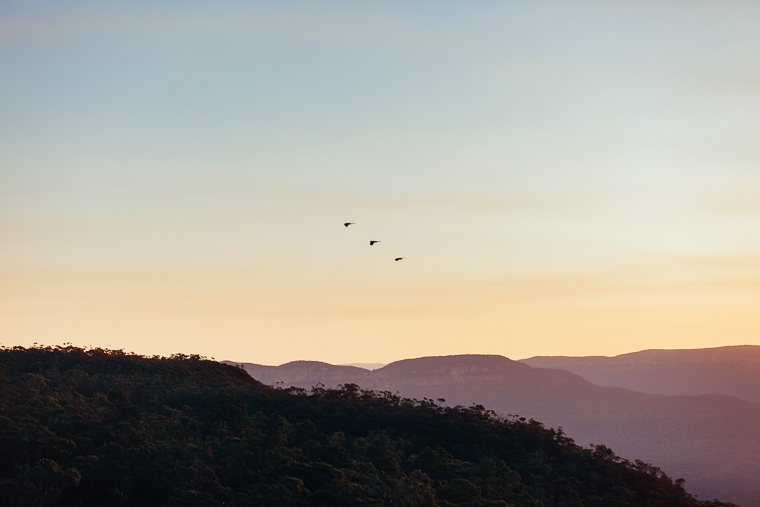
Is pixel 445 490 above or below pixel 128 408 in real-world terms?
below

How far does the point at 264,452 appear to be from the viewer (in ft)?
217

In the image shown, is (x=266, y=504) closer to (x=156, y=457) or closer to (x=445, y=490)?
(x=156, y=457)

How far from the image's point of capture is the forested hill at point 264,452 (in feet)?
194

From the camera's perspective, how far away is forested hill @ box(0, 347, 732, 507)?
59031mm

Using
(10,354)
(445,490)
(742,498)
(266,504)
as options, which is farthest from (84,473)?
(742,498)

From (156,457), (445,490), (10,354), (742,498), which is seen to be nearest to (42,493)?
(156,457)

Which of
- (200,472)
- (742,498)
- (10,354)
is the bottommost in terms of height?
(742,498)

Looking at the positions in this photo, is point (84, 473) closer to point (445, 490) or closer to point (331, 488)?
point (331, 488)

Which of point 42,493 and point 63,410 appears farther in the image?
point 63,410

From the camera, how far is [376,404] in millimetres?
108188

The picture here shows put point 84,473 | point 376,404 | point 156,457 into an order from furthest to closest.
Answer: point 376,404, point 156,457, point 84,473

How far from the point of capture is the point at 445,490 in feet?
218

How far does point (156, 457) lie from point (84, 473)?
6268 millimetres

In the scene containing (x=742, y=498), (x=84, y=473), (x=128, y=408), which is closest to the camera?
(x=84, y=473)
